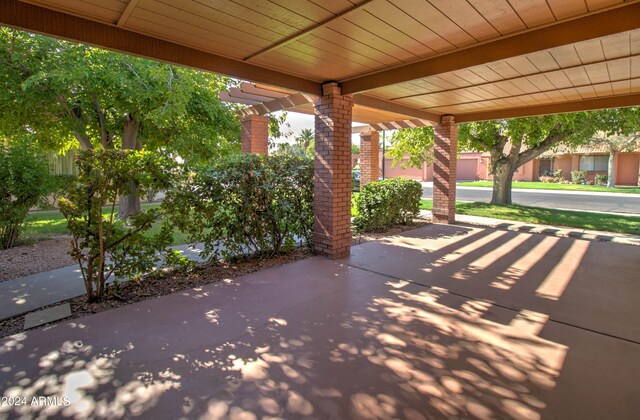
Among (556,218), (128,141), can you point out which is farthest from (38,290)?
(556,218)

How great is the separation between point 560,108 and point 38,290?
30.6 ft

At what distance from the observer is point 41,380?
2.37 m

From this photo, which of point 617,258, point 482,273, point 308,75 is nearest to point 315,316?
point 482,273

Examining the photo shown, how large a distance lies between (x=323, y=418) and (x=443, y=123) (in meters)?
8.27

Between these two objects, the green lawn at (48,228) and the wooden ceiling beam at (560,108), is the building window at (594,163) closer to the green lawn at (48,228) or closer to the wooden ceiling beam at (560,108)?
the wooden ceiling beam at (560,108)

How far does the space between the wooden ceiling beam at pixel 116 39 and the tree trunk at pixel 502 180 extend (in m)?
10.8

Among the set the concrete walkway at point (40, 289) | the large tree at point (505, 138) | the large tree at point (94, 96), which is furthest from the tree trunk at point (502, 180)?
the concrete walkway at point (40, 289)

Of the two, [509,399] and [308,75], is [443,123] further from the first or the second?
[509,399]

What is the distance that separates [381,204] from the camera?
7.78 meters

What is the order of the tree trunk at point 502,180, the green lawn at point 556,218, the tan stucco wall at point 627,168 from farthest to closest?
the tan stucco wall at point 627,168, the tree trunk at point 502,180, the green lawn at point 556,218

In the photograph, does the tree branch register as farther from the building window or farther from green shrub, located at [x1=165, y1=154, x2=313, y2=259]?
the building window

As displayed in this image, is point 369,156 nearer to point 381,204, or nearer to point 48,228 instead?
point 381,204

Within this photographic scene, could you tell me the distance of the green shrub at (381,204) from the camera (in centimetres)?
779

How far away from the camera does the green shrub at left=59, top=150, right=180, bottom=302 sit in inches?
145
